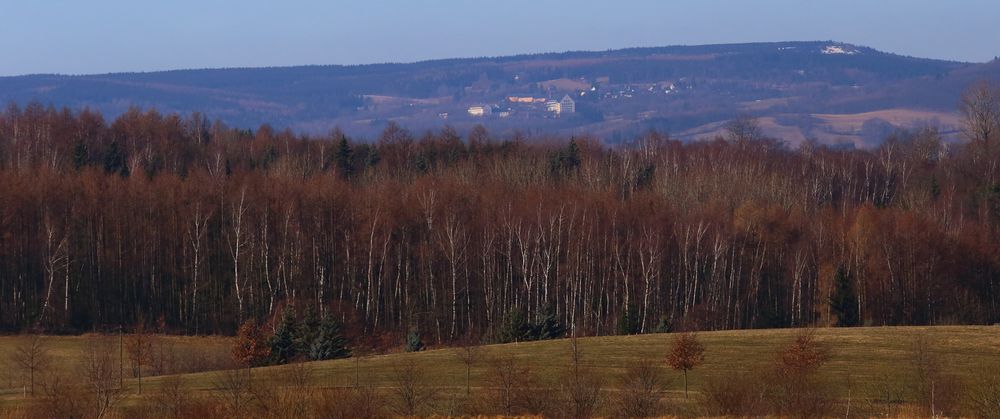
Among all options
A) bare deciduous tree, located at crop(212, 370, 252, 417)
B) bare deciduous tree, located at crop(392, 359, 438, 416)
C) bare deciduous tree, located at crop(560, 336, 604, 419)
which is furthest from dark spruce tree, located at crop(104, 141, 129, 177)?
bare deciduous tree, located at crop(560, 336, 604, 419)

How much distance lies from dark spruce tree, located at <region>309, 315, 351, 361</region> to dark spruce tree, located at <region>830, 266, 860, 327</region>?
96.6 ft

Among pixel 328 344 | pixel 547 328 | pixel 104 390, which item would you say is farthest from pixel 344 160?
pixel 104 390

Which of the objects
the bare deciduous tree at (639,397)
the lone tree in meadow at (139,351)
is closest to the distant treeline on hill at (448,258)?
the lone tree in meadow at (139,351)

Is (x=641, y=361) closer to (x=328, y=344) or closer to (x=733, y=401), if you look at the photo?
(x=733, y=401)

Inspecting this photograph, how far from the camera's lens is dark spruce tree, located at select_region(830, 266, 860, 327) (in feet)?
254

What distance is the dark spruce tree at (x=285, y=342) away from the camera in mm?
61938

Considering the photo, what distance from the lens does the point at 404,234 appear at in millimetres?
84375

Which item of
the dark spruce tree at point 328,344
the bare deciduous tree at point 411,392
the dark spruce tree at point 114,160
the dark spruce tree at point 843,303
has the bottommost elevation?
the dark spruce tree at point 843,303

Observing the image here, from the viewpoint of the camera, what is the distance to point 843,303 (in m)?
77.5

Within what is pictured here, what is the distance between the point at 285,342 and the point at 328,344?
6.63 ft

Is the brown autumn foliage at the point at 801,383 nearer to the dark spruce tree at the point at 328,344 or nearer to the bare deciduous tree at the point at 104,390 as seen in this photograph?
the bare deciduous tree at the point at 104,390

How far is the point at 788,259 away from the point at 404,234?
79.1 ft

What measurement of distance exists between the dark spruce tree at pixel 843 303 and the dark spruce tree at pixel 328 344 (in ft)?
96.6

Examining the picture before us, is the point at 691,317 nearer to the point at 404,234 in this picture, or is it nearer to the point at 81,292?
the point at 404,234
